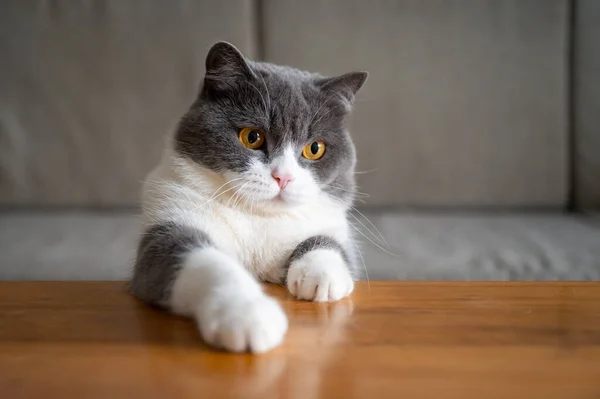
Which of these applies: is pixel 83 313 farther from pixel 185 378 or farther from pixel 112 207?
pixel 112 207

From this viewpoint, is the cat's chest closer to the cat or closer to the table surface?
the cat

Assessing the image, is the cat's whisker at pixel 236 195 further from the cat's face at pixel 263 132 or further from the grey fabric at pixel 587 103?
the grey fabric at pixel 587 103

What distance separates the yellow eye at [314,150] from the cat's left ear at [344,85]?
0.13 meters

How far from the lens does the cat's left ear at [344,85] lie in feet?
3.93

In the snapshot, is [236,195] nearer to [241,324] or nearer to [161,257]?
[161,257]

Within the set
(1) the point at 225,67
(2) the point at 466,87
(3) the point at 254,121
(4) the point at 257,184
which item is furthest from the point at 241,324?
(2) the point at 466,87

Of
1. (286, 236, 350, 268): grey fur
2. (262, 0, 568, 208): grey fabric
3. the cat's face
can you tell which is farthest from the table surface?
(262, 0, 568, 208): grey fabric

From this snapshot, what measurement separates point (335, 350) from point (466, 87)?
1695 millimetres

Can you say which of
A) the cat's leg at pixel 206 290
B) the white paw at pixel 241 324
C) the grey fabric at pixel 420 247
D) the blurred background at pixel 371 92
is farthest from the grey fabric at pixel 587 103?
the white paw at pixel 241 324

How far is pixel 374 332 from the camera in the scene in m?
0.79

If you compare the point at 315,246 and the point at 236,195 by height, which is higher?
the point at 236,195

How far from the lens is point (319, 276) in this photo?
0.95 metres

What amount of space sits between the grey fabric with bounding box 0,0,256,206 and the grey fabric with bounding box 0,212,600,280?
0.21 meters

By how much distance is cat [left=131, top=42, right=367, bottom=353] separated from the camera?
98cm
